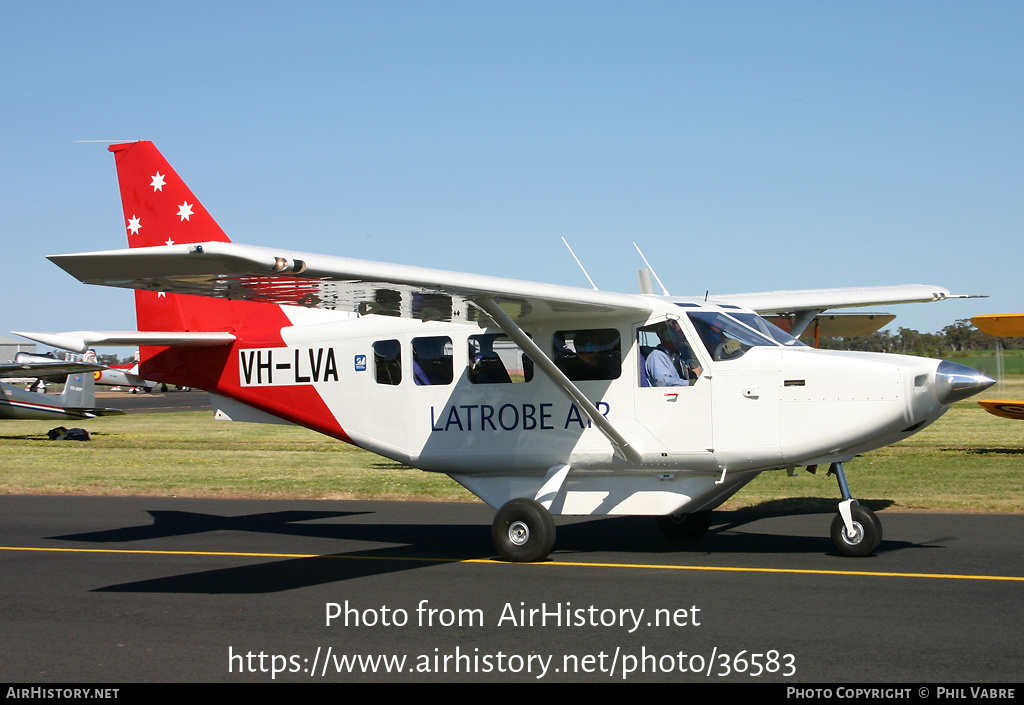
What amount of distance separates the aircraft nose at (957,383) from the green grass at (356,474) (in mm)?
5024

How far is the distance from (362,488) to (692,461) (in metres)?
8.71

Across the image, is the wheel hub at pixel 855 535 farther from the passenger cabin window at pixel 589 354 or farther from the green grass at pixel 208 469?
the green grass at pixel 208 469

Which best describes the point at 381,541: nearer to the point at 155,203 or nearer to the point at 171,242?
the point at 171,242

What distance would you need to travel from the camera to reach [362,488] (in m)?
17.1

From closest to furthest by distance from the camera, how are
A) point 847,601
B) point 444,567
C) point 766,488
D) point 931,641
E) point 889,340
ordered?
point 931,641 < point 847,601 < point 444,567 < point 766,488 < point 889,340

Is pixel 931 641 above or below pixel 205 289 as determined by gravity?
below

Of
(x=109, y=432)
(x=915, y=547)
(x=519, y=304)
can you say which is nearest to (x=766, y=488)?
(x=915, y=547)

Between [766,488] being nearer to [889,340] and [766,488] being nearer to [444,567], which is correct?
Answer: [444,567]

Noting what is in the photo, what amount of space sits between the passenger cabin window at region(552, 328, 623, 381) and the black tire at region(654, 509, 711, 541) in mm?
2025

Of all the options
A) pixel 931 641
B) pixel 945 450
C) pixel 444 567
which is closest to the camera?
pixel 931 641

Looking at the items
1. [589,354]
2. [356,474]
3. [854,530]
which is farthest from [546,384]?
[356,474]

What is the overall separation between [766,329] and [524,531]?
321cm

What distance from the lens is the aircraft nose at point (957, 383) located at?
340 inches

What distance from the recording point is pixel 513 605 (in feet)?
25.2
